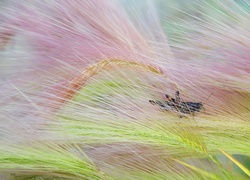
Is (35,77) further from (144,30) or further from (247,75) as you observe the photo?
(247,75)

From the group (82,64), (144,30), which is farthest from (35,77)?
(144,30)

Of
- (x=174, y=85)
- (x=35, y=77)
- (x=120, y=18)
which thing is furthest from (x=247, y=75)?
(x=35, y=77)

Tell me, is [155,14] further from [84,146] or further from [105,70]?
[84,146]

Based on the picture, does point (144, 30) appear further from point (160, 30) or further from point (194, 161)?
point (194, 161)

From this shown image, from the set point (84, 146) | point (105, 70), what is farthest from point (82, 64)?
point (84, 146)

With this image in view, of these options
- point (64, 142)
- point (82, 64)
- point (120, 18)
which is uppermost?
point (120, 18)

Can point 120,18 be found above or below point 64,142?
above

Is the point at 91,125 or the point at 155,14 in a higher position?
the point at 155,14
